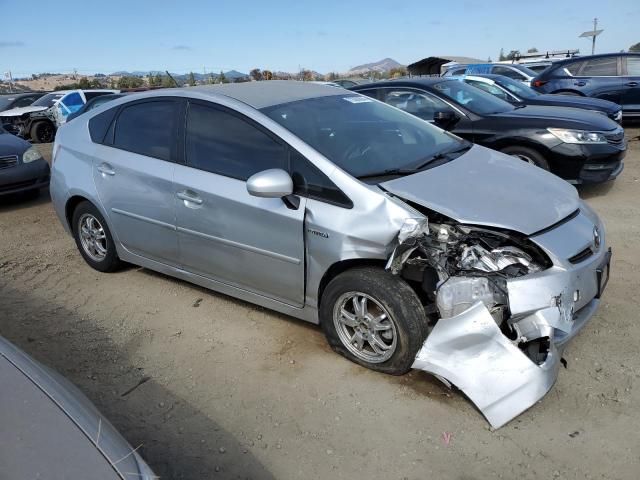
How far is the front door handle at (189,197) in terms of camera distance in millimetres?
3639

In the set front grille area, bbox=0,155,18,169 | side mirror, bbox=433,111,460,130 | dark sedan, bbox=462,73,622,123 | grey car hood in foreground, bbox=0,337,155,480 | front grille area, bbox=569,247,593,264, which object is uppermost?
dark sedan, bbox=462,73,622,123

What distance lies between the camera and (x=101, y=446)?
1.77 metres

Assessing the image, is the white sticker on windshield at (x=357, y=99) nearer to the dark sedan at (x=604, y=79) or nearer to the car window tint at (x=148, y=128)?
the car window tint at (x=148, y=128)

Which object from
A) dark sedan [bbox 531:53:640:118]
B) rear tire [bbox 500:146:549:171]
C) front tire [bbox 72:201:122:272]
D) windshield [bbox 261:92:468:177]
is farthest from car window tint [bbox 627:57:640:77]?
front tire [bbox 72:201:122:272]

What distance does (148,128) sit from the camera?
13.5 feet

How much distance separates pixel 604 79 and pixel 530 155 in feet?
22.6

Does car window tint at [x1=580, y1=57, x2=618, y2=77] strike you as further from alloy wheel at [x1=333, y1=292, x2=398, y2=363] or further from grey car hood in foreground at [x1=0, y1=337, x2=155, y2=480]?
grey car hood in foreground at [x1=0, y1=337, x2=155, y2=480]

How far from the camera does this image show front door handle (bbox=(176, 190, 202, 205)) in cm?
364

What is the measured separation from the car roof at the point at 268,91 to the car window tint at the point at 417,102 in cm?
295

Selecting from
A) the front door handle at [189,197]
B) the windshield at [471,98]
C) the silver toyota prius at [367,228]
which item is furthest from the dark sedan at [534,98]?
the front door handle at [189,197]

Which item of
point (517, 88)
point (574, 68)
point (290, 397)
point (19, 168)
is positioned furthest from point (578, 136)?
point (19, 168)

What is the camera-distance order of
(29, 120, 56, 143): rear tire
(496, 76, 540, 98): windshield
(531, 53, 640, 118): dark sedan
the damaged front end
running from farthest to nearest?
(29, 120, 56, 143): rear tire
(531, 53, 640, 118): dark sedan
(496, 76, 540, 98): windshield
the damaged front end

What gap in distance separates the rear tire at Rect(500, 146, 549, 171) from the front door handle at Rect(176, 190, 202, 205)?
168 inches

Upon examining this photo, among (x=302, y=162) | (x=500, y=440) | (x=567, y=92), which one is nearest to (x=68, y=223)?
(x=302, y=162)
